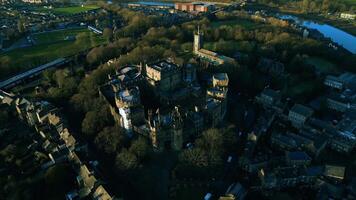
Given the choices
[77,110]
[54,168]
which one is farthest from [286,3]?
[54,168]

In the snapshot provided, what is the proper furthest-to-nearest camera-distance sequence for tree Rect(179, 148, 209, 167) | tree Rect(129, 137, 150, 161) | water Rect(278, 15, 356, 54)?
1. water Rect(278, 15, 356, 54)
2. tree Rect(129, 137, 150, 161)
3. tree Rect(179, 148, 209, 167)

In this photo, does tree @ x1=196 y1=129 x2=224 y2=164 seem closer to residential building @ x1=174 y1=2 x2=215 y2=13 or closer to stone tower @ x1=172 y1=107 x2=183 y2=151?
stone tower @ x1=172 y1=107 x2=183 y2=151

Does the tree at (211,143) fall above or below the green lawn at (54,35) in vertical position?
below

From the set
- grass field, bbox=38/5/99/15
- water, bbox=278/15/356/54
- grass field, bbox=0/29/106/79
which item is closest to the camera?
grass field, bbox=0/29/106/79

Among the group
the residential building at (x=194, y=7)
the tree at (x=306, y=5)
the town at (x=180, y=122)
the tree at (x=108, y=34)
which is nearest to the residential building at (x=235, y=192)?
the town at (x=180, y=122)

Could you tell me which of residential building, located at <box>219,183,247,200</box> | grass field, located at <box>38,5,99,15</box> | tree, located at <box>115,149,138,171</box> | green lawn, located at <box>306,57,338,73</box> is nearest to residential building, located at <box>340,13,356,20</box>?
green lawn, located at <box>306,57,338,73</box>

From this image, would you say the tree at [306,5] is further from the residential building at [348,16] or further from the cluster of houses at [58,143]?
the cluster of houses at [58,143]
